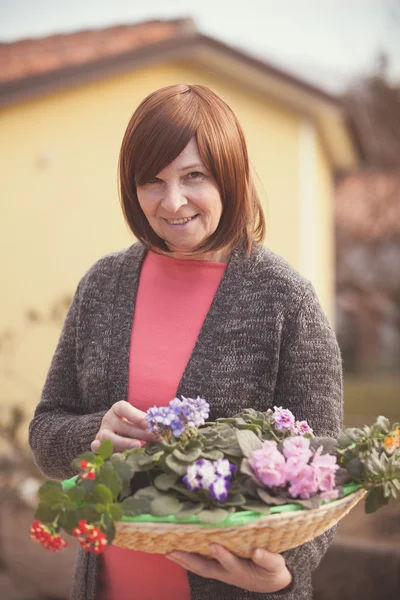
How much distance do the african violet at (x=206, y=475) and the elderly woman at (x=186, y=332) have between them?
119mm

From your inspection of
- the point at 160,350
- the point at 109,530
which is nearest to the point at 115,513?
the point at 109,530

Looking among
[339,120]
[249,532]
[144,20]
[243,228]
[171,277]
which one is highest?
[144,20]

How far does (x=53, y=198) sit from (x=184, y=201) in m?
6.75

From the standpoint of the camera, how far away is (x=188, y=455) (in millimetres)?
1535

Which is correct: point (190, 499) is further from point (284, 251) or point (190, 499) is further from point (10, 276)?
point (284, 251)

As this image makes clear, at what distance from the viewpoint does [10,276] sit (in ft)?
26.3

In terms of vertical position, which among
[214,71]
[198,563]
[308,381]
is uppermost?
[214,71]

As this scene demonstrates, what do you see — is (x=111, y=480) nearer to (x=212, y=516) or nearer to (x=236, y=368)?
(x=212, y=516)

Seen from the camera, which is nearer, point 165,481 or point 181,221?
point 165,481

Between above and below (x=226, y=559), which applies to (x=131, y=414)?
above

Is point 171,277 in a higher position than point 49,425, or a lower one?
higher

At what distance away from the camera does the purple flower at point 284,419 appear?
169cm

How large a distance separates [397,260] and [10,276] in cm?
1607

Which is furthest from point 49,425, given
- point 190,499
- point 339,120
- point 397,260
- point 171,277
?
point 397,260
